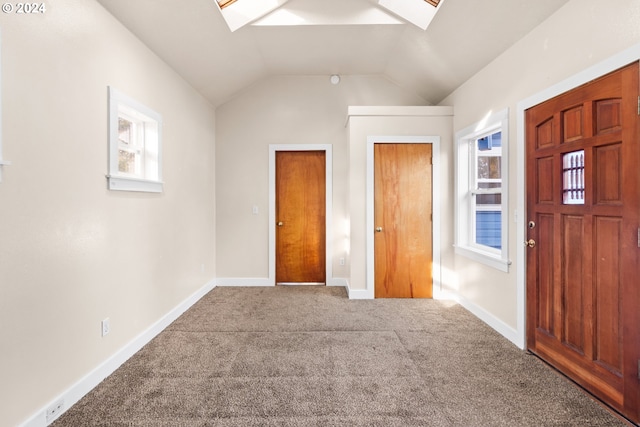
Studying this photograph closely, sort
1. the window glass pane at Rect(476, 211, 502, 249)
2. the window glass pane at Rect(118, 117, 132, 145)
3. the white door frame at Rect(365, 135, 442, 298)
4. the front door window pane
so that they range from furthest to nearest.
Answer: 1. the white door frame at Rect(365, 135, 442, 298)
2. the window glass pane at Rect(476, 211, 502, 249)
3. the window glass pane at Rect(118, 117, 132, 145)
4. the front door window pane

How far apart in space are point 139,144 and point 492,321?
3719 mm

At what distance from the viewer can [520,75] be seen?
2.59 meters

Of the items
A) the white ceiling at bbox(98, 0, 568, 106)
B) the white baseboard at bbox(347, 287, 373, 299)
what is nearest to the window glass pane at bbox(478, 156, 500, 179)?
the white ceiling at bbox(98, 0, 568, 106)

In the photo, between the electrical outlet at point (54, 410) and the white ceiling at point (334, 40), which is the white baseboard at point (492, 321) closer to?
the white ceiling at point (334, 40)

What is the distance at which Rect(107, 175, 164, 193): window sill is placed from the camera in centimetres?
225

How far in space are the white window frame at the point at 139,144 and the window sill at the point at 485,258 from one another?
3234 millimetres

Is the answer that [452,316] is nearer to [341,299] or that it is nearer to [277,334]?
[341,299]

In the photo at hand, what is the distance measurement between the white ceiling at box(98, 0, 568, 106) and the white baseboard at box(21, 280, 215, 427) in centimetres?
250

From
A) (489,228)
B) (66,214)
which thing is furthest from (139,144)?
(489,228)

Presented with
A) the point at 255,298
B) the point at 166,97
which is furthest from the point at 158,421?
the point at 166,97

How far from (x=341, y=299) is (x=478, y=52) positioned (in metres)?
3.04

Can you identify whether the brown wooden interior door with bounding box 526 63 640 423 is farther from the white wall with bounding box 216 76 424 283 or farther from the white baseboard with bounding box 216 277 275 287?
the white baseboard with bounding box 216 277 275 287

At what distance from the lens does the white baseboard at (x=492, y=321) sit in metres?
2.65

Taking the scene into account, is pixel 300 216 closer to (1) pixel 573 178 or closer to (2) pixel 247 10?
(2) pixel 247 10
